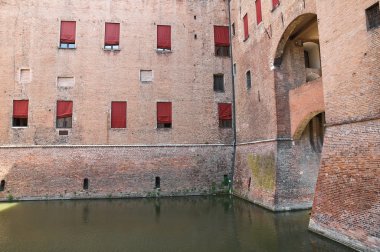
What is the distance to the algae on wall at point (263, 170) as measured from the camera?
1281cm

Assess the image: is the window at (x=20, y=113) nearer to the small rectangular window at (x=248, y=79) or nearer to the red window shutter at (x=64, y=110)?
the red window shutter at (x=64, y=110)

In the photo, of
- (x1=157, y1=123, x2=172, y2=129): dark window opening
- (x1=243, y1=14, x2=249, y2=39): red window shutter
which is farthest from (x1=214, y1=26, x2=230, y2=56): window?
(x1=157, y1=123, x2=172, y2=129): dark window opening

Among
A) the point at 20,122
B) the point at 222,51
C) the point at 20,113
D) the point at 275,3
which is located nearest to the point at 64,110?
the point at 20,113

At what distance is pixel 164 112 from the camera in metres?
17.5

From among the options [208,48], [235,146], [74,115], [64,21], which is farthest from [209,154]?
[64,21]

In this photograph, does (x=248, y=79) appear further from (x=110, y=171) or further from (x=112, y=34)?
(x=110, y=171)

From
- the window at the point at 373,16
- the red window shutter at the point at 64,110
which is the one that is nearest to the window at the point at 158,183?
the red window shutter at the point at 64,110

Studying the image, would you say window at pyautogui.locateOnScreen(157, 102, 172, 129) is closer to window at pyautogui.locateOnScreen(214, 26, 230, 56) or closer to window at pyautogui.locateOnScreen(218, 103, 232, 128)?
window at pyautogui.locateOnScreen(218, 103, 232, 128)

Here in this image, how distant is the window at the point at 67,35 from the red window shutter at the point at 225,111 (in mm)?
8795

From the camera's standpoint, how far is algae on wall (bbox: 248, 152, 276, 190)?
12812 mm

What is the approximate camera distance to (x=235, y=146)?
17.9 m

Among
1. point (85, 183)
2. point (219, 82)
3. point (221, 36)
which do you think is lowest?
point (85, 183)

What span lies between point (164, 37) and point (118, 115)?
518 cm

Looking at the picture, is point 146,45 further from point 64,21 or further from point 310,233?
point 310,233
